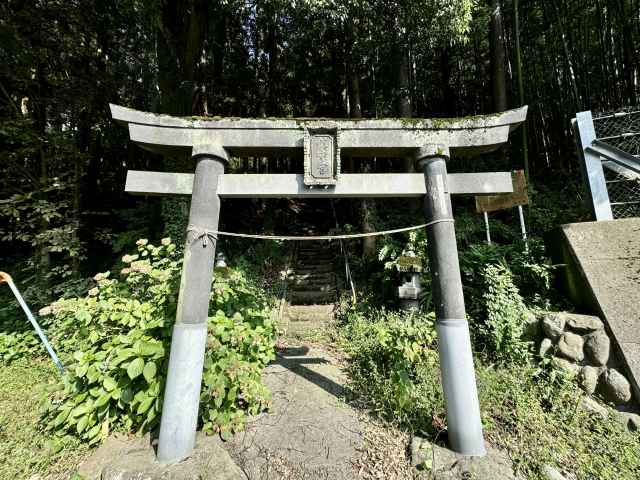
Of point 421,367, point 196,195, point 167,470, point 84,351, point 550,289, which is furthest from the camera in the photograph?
point 550,289

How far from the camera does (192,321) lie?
2.21 metres

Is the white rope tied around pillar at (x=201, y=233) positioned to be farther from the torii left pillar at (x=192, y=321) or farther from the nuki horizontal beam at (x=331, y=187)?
the nuki horizontal beam at (x=331, y=187)

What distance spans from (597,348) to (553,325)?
372 millimetres

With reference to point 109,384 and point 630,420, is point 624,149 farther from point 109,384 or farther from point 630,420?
point 109,384

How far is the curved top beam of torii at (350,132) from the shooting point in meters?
2.49

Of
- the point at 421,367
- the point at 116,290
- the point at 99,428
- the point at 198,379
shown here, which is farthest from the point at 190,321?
the point at 421,367

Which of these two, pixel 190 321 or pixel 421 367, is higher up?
pixel 190 321

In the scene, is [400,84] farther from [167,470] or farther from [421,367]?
[167,470]

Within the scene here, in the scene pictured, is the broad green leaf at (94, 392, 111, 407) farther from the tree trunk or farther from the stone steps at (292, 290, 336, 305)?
the tree trunk

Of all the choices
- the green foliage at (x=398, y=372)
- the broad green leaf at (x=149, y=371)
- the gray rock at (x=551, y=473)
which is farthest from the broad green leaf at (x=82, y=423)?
the gray rock at (x=551, y=473)

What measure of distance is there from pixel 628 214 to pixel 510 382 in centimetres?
260

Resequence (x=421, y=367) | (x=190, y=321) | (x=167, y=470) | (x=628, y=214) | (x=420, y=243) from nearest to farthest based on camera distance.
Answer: (x=167, y=470) < (x=190, y=321) < (x=421, y=367) < (x=628, y=214) < (x=420, y=243)

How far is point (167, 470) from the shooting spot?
1.98 meters

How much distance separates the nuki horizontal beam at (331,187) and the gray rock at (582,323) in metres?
1.72
